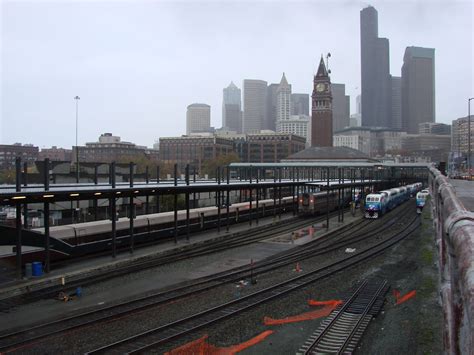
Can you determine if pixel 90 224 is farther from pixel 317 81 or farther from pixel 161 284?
pixel 317 81

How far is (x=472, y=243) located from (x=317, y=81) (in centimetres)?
17997

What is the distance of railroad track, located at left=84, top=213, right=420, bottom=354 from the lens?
1288 cm

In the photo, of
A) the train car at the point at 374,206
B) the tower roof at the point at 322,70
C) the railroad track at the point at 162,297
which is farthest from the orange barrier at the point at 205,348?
the tower roof at the point at 322,70

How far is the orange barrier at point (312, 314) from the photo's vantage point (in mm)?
15250

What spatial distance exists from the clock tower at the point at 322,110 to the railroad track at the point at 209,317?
152279 millimetres

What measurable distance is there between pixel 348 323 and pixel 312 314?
151cm

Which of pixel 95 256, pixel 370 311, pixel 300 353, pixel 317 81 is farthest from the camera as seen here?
pixel 317 81

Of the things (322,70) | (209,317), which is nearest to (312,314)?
(209,317)

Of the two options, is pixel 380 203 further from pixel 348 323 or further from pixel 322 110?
pixel 322 110

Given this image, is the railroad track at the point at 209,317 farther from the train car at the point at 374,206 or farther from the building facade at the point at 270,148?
the building facade at the point at 270,148

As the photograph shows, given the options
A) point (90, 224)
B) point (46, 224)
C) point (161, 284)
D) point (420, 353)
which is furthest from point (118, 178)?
point (420, 353)

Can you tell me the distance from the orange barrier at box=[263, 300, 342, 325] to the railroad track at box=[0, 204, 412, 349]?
4288 millimetres

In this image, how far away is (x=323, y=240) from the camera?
33.1m

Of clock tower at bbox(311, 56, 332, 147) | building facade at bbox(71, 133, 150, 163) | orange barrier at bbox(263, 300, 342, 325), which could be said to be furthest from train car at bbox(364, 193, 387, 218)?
clock tower at bbox(311, 56, 332, 147)
